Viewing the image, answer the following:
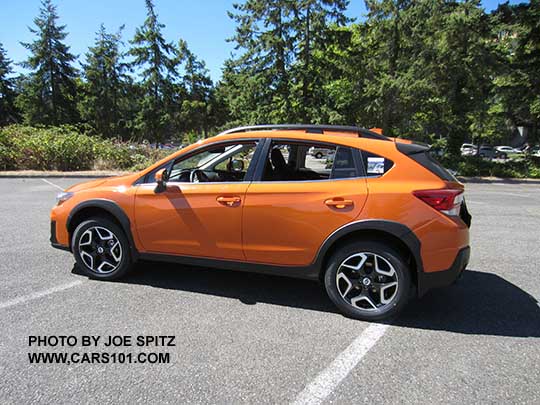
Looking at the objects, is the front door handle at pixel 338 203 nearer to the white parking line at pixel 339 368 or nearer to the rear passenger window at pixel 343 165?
the rear passenger window at pixel 343 165

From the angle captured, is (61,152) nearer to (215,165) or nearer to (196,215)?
(215,165)

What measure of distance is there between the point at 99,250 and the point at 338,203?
2652 millimetres

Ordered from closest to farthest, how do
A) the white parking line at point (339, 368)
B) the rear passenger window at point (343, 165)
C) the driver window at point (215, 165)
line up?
the white parking line at point (339, 368), the rear passenger window at point (343, 165), the driver window at point (215, 165)

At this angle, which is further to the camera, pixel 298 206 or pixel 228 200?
pixel 228 200

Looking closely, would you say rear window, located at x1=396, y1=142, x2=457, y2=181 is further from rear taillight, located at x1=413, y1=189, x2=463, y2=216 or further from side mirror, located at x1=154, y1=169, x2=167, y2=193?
side mirror, located at x1=154, y1=169, x2=167, y2=193

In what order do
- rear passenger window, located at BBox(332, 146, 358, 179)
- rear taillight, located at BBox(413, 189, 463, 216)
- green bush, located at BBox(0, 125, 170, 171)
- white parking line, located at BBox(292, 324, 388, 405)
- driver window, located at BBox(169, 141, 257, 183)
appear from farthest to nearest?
green bush, located at BBox(0, 125, 170, 171) < driver window, located at BBox(169, 141, 257, 183) < rear passenger window, located at BBox(332, 146, 358, 179) < rear taillight, located at BBox(413, 189, 463, 216) < white parking line, located at BBox(292, 324, 388, 405)

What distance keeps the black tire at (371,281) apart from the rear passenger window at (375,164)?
61 centimetres

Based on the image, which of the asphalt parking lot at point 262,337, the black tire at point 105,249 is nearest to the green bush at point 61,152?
the asphalt parking lot at point 262,337

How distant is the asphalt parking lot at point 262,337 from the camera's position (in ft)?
7.63

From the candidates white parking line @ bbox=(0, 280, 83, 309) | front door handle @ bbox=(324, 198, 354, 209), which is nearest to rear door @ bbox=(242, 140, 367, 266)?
front door handle @ bbox=(324, 198, 354, 209)

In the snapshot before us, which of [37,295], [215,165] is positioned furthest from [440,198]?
[37,295]

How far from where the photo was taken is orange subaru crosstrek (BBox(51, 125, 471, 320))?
3041 mm

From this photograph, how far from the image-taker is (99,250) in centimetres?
399

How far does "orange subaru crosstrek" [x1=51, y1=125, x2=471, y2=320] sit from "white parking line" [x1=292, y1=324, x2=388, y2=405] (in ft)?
0.70
